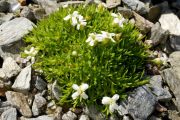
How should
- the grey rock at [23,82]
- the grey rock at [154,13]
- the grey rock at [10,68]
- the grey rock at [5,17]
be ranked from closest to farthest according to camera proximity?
1. the grey rock at [23,82]
2. the grey rock at [10,68]
3. the grey rock at [5,17]
4. the grey rock at [154,13]

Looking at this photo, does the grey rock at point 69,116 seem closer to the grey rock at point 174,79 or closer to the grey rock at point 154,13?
the grey rock at point 174,79

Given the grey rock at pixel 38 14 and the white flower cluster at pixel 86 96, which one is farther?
the grey rock at pixel 38 14

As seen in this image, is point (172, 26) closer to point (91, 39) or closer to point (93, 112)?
point (91, 39)

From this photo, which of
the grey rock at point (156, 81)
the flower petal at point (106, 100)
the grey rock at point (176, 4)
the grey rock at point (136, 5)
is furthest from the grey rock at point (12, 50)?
the grey rock at point (176, 4)

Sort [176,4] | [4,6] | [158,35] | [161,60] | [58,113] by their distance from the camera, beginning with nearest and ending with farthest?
1. [58,113]
2. [161,60]
3. [158,35]
4. [4,6]
5. [176,4]

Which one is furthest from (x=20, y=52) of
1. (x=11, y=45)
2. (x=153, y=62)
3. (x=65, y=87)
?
(x=153, y=62)

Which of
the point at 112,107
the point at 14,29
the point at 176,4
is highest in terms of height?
the point at 14,29

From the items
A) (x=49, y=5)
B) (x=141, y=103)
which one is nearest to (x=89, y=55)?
(x=141, y=103)

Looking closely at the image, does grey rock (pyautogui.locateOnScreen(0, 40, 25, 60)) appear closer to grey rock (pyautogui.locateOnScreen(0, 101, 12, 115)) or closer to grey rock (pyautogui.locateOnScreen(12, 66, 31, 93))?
grey rock (pyautogui.locateOnScreen(12, 66, 31, 93))
